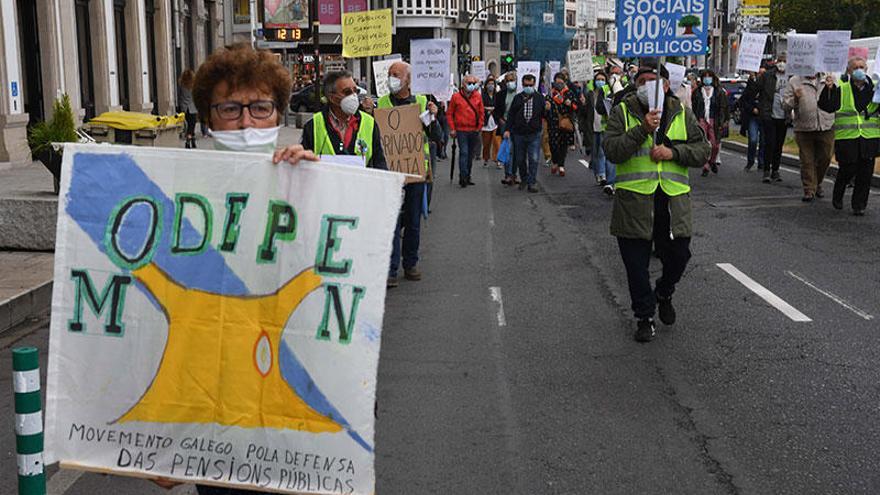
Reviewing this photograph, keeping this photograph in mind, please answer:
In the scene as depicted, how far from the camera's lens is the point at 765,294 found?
916 centimetres

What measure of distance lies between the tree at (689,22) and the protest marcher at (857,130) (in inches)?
199

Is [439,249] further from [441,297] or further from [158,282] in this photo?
[158,282]

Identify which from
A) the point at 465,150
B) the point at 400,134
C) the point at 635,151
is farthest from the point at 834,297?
the point at 465,150

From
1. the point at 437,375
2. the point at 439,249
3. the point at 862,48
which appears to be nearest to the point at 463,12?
the point at 862,48

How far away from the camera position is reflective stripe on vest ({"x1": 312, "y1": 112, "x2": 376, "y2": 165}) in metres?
7.31

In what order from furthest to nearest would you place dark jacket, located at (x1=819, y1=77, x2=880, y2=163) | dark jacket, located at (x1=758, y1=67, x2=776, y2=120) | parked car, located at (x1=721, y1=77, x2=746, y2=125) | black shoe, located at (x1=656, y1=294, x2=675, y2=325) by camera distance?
parked car, located at (x1=721, y1=77, x2=746, y2=125) → dark jacket, located at (x1=758, y1=67, x2=776, y2=120) → dark jacket, located at (x1=819, y1=77, x2=880, y2=163) → black shoe, located at (x1=656, y1=294, x2=675, y2=325)

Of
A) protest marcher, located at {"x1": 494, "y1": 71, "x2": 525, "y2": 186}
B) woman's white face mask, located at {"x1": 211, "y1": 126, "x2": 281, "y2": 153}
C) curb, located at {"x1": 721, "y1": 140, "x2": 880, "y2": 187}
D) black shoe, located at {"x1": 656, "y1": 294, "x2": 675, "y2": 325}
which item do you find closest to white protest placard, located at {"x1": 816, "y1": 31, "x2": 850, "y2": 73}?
curb, located at {"x1": 721, "y1": 140, "x2": 880, "y2": 187}

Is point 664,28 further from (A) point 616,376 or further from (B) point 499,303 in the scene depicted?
(A) point 616,376

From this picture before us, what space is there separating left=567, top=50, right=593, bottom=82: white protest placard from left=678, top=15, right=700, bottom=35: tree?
17939 millimetres

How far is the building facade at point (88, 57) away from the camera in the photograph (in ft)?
63.5

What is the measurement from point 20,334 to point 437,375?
3.36 metres

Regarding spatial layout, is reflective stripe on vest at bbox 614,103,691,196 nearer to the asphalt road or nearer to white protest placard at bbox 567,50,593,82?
the asphalt road

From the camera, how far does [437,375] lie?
268 inches

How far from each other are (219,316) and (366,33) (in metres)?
16.8
